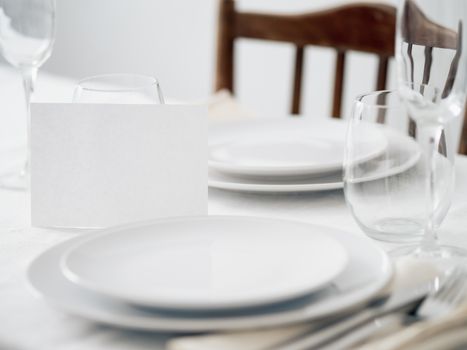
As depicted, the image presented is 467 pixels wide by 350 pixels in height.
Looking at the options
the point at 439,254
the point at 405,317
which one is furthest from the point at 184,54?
the point at 405,317

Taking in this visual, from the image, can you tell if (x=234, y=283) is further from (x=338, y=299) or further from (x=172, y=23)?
(x=172, y=23)

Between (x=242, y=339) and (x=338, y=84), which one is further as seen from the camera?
(x=338, y=84)

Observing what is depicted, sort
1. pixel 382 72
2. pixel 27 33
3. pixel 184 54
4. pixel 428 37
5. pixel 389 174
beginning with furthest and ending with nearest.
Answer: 1. pixel 184 54
2. pixel 382 72
3. pixel 27 33
4. pixel 389 174
5. pixel 428 37

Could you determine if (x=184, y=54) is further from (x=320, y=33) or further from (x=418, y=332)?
(x=418, y=332)

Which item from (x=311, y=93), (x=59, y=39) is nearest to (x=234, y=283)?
(x=311, y=93)

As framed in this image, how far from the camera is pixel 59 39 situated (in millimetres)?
3676

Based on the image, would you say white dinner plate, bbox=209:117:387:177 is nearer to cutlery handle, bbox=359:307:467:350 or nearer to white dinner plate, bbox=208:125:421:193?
white dinner plate, bbox=208:125:421:193

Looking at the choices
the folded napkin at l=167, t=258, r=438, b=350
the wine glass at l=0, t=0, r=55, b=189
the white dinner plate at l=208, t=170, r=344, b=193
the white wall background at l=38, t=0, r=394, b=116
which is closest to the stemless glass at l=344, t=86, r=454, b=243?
the white dinner plate at l=208, t=170, r=344, b=193

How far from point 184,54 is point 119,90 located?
2.58 meters

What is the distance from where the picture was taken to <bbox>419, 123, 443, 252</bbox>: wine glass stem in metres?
0.64

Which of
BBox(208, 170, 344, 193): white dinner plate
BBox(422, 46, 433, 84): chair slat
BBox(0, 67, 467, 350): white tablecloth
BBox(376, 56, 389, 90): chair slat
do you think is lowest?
BBox(0, 67, 467, 350): white tablecloth

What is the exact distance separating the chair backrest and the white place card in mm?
691

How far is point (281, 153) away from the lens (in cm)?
95

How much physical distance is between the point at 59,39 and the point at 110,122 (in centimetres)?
305
